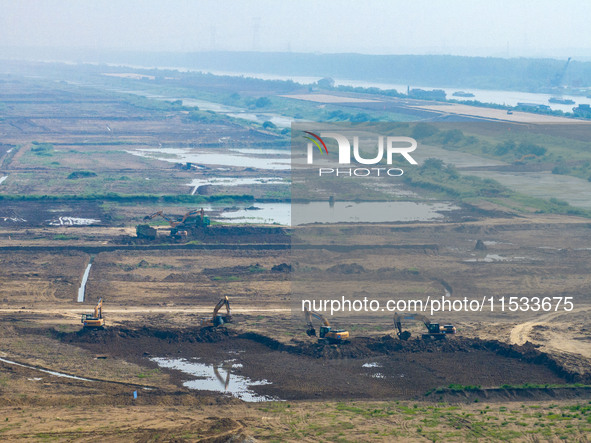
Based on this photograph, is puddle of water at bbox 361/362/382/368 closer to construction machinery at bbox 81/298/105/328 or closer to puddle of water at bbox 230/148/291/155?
construction machinery at bbox 81/298/105/328

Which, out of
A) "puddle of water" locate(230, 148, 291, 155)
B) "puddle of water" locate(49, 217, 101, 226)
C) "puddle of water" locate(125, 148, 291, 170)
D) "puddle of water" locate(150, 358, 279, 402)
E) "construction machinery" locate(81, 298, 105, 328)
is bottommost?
"puddle of water" locate(150, 358, 279, 402)

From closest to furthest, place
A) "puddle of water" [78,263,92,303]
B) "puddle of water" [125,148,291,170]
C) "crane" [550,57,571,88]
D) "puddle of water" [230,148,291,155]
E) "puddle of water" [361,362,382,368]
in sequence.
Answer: "puddle of water" [361,362,382,368]
"puddle of water" [78,263,92,303]
"puddle of water" [125,148,291,170]
"puddle of water" [230,148,291,155]
"crane" [550,57,571,88]

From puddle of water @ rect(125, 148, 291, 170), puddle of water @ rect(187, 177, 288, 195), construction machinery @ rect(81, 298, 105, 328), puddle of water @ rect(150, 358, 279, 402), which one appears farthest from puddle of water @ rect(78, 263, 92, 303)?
puddle of water @ rect(125, 148, 291, 170)

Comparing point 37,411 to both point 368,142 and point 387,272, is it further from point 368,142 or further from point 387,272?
point 368,142

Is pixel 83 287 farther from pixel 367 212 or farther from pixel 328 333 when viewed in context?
pixel 367 212

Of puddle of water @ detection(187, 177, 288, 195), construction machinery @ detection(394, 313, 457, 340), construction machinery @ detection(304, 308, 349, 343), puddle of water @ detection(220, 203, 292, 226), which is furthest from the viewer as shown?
puddle of water @ detection(187, 177, 288, 195)

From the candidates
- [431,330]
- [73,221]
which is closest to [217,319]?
[431,330]
